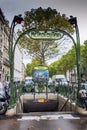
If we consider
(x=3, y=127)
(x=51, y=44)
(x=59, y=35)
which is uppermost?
(x=51, y=44)

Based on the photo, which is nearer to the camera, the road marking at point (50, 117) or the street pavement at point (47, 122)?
the street pavement at point (47, 122)

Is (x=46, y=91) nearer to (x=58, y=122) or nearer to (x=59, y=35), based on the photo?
(x=59, y=35)

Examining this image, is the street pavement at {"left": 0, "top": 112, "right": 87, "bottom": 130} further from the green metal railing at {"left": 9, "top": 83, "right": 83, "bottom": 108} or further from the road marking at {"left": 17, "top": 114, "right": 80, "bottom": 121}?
the green metal railing at {"left": 9, "top": 83, "right": 83, "bottom": 108}

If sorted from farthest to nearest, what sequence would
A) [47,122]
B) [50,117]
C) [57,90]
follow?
[57,90] → [50,117] → [47,122]

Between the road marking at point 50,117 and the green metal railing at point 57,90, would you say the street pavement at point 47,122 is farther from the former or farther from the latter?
the green metal railing at point 57,90

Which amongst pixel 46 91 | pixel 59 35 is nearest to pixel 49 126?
pixel 59 35

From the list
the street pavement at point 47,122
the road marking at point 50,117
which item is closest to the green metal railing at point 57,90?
the road marking at point 50,117

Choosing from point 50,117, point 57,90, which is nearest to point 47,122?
point 50,117

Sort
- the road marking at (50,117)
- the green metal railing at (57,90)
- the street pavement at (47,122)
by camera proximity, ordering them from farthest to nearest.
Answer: the green metal railing at (57,90) → the road marking at (50,117) → the street pavement at (47,122)

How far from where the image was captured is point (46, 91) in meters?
20.5

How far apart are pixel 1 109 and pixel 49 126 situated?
3718 millimetres

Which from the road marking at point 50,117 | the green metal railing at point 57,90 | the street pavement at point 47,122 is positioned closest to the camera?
the street pavement at point 47,122

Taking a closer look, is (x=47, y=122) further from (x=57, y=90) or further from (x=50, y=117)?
(x=57, y=90)

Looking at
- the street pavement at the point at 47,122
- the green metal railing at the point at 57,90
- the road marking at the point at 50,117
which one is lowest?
the street pavement at the point at 47,122
